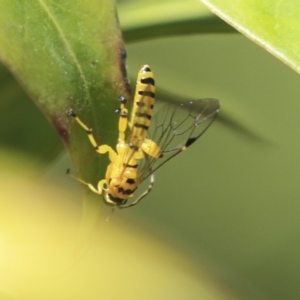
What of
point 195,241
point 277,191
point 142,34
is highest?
point 142,34

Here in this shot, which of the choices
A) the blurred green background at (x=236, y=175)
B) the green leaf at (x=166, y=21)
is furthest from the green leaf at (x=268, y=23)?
the blurred green background at (x=236, y=175)

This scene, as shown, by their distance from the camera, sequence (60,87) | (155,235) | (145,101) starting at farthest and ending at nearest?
(155,235), (145,101), (60,87)

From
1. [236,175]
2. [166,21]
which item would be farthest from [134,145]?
[236,175]

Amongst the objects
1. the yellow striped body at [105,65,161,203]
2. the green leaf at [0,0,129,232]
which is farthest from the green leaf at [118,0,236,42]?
the green leaf at [0,0,129,232]

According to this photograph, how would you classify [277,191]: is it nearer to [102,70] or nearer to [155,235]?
[155,235]

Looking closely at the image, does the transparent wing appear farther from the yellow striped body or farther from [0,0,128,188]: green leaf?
[0,0,128,188]: green leaf

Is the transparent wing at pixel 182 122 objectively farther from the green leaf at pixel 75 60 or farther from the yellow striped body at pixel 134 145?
the green leaf at pixel 75 60

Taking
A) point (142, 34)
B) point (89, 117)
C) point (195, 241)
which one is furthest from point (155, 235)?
point (89, 117)
